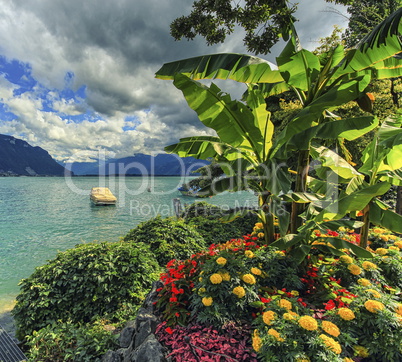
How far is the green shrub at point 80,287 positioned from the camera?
4.46 metres

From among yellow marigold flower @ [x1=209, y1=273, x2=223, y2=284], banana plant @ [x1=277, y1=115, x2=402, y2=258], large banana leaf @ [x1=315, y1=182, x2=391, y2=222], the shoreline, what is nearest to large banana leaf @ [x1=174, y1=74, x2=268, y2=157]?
banana plant @ [x1=277, y1=115, x2=402, y2=258]

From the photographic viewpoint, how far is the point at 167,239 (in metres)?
7.13

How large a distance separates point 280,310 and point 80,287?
14.3 feet

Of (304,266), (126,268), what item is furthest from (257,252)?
(126,268)

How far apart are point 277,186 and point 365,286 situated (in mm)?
1814

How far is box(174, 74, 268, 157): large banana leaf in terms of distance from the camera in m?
3.94

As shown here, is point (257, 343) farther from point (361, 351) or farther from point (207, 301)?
point (361, 351)

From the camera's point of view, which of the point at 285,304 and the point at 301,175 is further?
the point at 301,175

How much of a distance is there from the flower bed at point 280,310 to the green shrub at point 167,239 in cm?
280

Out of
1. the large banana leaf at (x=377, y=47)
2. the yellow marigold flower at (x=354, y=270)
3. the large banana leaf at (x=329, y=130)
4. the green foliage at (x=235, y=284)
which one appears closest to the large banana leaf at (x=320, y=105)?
the large banana leaf at (x=329, y=130)

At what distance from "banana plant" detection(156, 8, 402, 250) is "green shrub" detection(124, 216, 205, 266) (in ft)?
11.1

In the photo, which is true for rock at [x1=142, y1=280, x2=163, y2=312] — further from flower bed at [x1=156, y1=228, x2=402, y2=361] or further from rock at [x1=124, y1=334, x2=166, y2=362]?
rock at [x1=124, y1=334, x2=166, y2=362]

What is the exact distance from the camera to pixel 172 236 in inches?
282

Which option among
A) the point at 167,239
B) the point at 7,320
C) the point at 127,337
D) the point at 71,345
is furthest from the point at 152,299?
the point at 7,320
